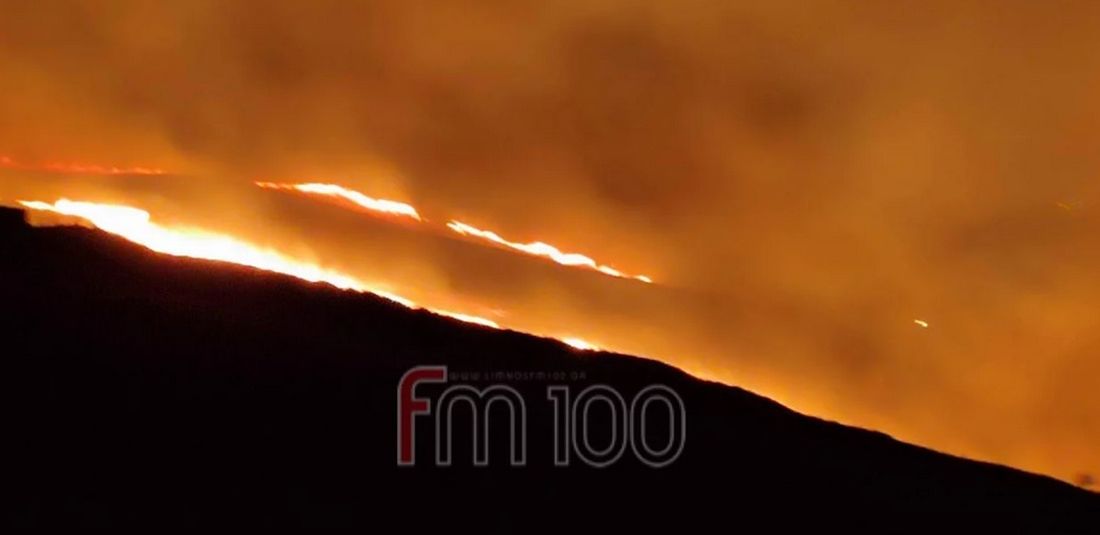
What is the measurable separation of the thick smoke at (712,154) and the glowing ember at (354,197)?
2cm

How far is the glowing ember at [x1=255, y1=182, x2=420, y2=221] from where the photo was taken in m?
2.08

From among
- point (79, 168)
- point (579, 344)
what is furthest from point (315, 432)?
point (79, 168)

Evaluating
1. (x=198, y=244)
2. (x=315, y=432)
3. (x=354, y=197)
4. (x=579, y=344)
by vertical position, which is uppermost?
(x=354, y=197)

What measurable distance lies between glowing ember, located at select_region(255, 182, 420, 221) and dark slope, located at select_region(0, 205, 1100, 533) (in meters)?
0.30

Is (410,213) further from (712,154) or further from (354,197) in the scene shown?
(712,154)

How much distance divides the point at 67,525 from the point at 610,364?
0.75 metres

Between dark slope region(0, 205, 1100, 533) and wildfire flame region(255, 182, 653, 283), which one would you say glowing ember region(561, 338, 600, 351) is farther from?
wildfire flame region(255, 182, 653, 283)

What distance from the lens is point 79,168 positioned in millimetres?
2061

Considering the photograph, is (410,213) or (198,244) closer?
(198,244)

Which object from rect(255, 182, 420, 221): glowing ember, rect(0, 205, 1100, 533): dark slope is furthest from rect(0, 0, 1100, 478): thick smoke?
rect(0, 205, 1100, 533): dark slope

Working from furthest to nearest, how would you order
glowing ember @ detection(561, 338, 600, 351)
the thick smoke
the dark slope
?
the thick smoke < glowing ember @ detection(561, 338, 600, 351) < the dark slope

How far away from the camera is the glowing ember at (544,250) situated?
2.07 m

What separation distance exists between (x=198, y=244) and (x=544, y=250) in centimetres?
55

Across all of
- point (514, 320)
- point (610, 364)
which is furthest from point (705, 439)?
point (514, 320)
